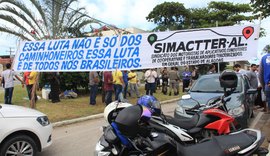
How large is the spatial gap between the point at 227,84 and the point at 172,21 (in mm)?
37640

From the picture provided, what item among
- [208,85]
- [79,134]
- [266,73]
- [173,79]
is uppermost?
[266,73]

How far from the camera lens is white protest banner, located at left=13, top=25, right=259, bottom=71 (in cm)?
702

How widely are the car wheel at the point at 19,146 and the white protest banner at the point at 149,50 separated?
134 inches

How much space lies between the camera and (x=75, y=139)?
298 inches

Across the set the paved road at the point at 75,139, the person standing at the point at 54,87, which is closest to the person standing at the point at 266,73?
the paved road at the point at 75,139

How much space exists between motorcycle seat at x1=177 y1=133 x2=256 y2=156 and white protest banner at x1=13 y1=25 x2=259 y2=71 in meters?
4.09

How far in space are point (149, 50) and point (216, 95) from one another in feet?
6.91

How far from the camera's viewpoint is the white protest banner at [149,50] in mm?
7020

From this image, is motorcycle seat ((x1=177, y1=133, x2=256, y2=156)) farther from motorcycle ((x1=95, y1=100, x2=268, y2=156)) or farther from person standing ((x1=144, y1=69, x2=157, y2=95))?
person standing ((x1=144, y1=69, x2=157, y2=95))

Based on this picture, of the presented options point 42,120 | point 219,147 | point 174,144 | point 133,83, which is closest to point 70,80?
point 133,83

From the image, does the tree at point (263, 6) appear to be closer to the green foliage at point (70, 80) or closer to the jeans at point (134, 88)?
the jeans at point (134, 88)

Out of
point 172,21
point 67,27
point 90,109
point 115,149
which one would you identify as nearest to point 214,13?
point 172,21

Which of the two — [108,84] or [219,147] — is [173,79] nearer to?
[108,84]

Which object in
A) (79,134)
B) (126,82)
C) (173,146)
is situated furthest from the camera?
(126,82)
